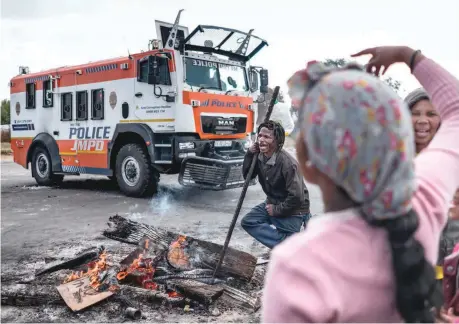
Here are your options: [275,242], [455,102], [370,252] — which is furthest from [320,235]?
[275,242]

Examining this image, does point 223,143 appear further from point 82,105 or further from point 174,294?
point 174,294

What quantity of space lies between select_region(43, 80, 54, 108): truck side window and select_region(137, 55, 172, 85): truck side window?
352 cm

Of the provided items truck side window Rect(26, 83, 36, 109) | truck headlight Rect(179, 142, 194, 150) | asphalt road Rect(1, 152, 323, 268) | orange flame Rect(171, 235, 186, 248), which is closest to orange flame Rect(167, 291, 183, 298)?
orange flame Rect(171, 235, 186, 248)

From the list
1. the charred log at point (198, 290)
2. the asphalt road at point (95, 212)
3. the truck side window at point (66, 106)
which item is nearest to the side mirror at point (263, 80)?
the asphalt road at point (95, 212)

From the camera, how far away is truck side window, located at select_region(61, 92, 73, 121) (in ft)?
38.2

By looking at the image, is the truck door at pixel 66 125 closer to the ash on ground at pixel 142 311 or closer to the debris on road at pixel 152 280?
the debris on road at pixel 152 280

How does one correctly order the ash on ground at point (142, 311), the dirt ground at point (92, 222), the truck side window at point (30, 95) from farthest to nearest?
the truck side window at point (30, 95), the dirt ground at point (92, 222), the ash on ground at point (142, 311)

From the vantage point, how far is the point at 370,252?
2.88 ft

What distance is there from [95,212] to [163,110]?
2.53 m

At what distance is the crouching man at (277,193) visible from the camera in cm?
452

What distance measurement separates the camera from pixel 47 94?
1223cm

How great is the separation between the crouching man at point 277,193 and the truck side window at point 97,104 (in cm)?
685

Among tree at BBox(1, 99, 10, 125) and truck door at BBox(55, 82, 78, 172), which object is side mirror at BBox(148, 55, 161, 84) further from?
tree at BBox(1, 99, 10, 125)

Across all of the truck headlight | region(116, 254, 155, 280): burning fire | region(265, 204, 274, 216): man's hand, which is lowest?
region(116, 254, 155, 280): burning fire
